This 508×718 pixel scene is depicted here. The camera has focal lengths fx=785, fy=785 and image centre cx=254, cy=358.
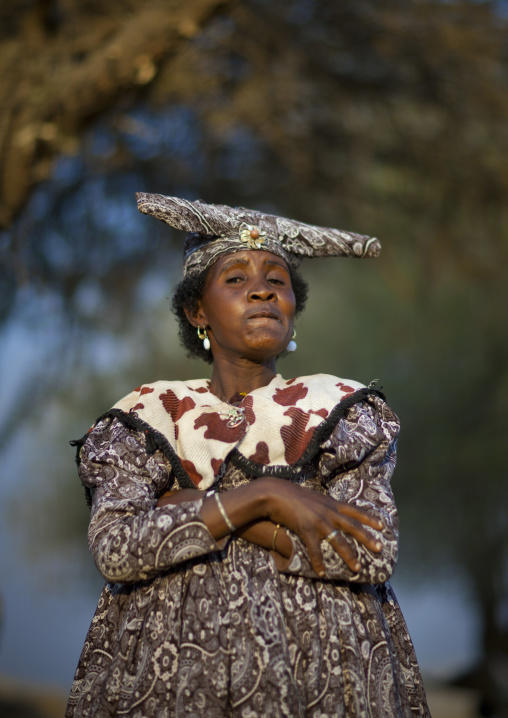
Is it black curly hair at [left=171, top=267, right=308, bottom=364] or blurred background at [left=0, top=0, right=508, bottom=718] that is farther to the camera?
blurred background at [left=0, top=0, right=508, bottom=718]

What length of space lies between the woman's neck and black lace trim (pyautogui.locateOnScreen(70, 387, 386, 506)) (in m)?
0.26

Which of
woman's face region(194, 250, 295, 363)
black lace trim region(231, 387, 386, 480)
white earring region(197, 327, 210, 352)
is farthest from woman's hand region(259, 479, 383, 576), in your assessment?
white earring region(197, 327, 210, 352)

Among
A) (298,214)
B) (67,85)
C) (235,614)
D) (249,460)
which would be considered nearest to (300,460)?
(249,460)

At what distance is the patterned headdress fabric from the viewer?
1887 mm

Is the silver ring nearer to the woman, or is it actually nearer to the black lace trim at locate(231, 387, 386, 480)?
the woman

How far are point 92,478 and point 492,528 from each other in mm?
5968

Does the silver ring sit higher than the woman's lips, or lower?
lower

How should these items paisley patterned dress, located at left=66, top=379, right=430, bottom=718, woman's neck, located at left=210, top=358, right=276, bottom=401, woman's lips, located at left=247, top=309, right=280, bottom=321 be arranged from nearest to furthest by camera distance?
1. paisley patterned dress, located at left=66, top=379, right=430, bottom=718
2. woman's lips, located at left=247, top=309, right=280, bottom=321
3. woman's neck, located at left=210, top=358, right=276, bottom=401

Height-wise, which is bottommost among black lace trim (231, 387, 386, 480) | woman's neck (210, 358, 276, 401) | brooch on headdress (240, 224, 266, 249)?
black lace trim (231, 387, 386, 480)

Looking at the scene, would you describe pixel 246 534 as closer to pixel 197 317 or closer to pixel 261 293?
pixel 261 293

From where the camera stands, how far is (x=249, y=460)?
68.2 inches

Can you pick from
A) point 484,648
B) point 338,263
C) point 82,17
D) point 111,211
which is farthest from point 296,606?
point 484,648

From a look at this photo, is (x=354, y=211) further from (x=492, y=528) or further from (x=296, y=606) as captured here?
(x=296, y=606)

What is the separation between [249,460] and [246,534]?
0.62 feet
